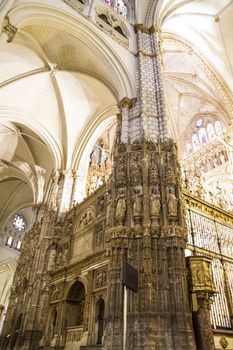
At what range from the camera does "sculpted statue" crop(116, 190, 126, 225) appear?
6996mm

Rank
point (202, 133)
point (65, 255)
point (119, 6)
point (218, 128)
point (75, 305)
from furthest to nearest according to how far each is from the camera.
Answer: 1. point (202, 133)
2. point (218, 128)
3. point (119, 6)
4. point (65, 255)
5. point (75, 305)

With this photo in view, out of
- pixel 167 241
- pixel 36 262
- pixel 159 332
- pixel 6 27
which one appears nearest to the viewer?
pixel 159 332

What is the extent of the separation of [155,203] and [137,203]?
468 millimetres

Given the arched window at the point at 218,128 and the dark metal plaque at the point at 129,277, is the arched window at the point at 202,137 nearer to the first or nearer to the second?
the arched window at the point at 218,128

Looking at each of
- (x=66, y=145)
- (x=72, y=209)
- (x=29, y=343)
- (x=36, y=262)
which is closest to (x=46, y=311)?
(x=29, y=343)

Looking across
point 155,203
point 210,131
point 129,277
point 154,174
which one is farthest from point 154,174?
point 210,131

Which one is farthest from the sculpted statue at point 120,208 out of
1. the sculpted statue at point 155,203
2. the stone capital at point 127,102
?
the stone capital at point 127,102

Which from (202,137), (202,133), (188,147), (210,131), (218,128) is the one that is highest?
(202,133)

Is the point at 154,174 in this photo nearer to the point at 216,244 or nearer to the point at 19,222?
the point at 216,244

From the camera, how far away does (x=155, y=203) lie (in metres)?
6.97

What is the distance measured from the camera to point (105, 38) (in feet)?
36.2

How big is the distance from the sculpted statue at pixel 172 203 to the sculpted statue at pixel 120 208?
1.18m

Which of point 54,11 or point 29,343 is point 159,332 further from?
point 54,11

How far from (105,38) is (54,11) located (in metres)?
2.19
